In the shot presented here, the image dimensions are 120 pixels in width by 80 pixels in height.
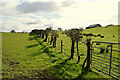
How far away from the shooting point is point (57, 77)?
29.9 ft

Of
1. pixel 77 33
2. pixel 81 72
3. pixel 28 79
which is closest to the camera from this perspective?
pixel 28 79

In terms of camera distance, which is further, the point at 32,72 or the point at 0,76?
the point at 32,72

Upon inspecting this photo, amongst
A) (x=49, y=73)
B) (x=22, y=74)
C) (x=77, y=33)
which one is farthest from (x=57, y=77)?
(x=77, y=33)

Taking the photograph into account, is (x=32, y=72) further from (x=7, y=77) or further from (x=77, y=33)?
(x=77, y=33)

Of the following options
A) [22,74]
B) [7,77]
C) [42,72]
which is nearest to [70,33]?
[42,72]

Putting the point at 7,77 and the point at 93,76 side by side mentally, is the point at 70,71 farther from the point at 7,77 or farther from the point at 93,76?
the point at 7,77

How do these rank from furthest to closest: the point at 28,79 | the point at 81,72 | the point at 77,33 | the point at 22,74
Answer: the point at 77,33 → the point at 81,72 → the point at 22,74 → the point at 28,79

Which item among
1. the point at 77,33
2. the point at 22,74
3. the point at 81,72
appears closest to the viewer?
the point at 22,74

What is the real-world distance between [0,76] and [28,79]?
9.25 ft

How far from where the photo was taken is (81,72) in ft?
34.1

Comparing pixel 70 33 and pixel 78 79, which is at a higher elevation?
pixel 70 33

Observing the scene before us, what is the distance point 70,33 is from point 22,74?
32.9 ft

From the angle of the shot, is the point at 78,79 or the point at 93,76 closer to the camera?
the point at 78,79

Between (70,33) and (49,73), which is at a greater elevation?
(70,33)
